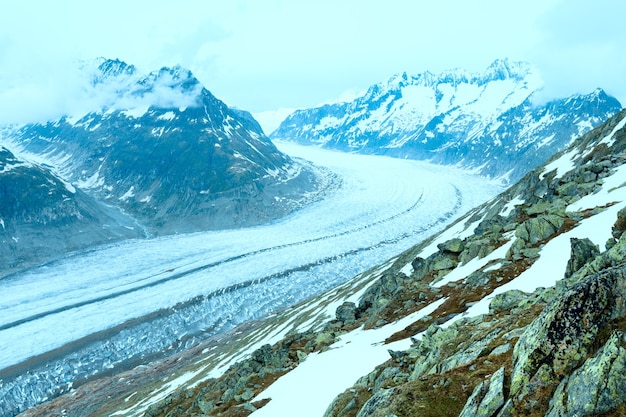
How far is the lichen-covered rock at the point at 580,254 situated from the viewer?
17.3m

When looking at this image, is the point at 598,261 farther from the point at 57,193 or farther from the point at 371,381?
the point at 57,193

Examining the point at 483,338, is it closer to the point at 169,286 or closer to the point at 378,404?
the point at 378,404

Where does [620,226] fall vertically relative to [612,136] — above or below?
below

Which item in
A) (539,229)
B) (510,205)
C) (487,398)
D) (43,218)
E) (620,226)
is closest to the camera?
(487,398)

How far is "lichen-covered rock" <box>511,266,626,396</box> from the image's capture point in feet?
29.8

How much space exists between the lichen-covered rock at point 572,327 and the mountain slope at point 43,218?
528ft

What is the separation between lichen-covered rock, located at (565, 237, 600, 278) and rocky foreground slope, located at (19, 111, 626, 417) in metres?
0.05

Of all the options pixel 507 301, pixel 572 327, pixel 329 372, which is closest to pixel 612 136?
pixel 507 301

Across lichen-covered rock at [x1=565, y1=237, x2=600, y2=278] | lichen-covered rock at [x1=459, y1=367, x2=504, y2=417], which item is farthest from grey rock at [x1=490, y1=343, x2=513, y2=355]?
lichen-covered rock at [x1=565, y1=237, x2=600, y2=278]

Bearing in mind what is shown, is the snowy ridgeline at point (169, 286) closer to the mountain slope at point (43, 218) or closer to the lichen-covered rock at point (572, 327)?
the mountain slope at point (43, 218)

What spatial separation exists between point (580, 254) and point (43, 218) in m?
187

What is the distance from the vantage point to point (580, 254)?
17500mm

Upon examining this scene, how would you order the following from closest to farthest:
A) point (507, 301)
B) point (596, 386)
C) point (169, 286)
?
point (596, 386) < point (507, 301) < point (169, 286)

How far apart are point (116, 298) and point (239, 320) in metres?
34.2
